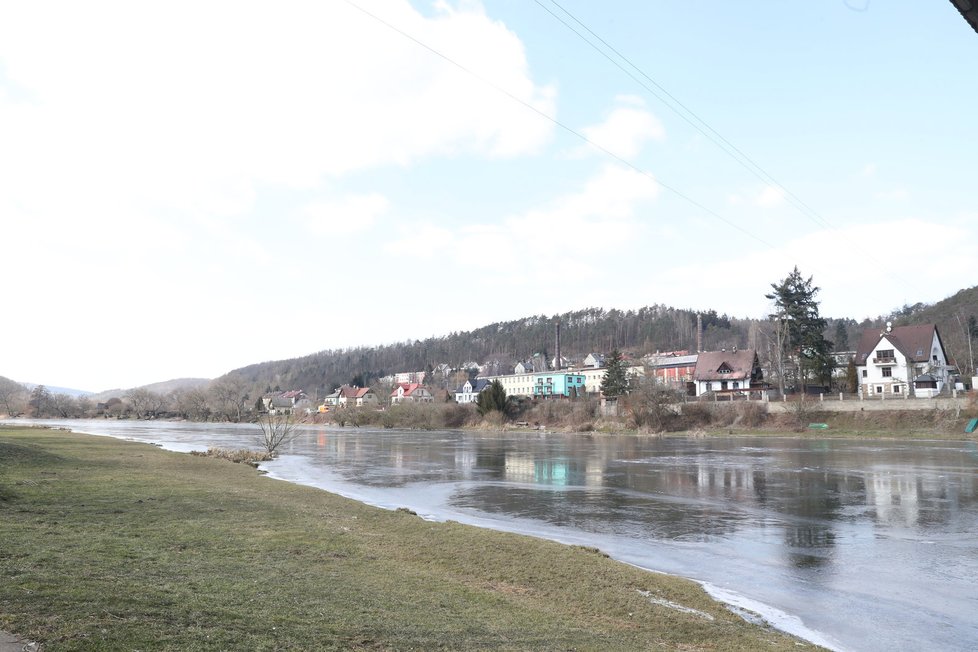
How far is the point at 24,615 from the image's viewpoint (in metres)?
6.10

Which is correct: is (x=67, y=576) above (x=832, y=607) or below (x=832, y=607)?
above

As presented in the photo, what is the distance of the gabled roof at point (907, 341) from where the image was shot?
250 ft

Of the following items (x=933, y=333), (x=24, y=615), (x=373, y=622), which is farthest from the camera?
(x=933, y=333)

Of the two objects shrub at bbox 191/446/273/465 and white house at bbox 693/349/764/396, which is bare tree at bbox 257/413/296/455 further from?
white house at bbox 693/349/764/396

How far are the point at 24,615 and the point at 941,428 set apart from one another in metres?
68.8

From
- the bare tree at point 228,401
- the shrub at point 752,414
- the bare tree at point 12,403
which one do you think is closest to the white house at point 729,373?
the shrub at point 752,414

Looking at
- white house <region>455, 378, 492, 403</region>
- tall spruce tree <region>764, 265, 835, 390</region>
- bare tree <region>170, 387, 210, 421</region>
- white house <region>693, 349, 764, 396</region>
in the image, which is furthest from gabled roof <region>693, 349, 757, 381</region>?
bare tree <region>170, 387, 210, 421</region>

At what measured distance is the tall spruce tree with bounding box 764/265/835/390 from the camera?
77.8 meters

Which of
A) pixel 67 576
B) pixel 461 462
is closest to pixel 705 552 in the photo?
pixel 67 576

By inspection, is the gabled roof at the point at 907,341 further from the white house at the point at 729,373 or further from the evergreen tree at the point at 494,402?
the evergreen tree at the point at 494,402

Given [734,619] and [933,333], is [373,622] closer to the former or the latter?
[734,619]

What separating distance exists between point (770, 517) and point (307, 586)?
52.6 feet

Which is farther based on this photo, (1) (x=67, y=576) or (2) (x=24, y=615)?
(1) (x=67, y=576)

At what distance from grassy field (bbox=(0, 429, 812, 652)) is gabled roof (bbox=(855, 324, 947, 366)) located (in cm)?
7871
